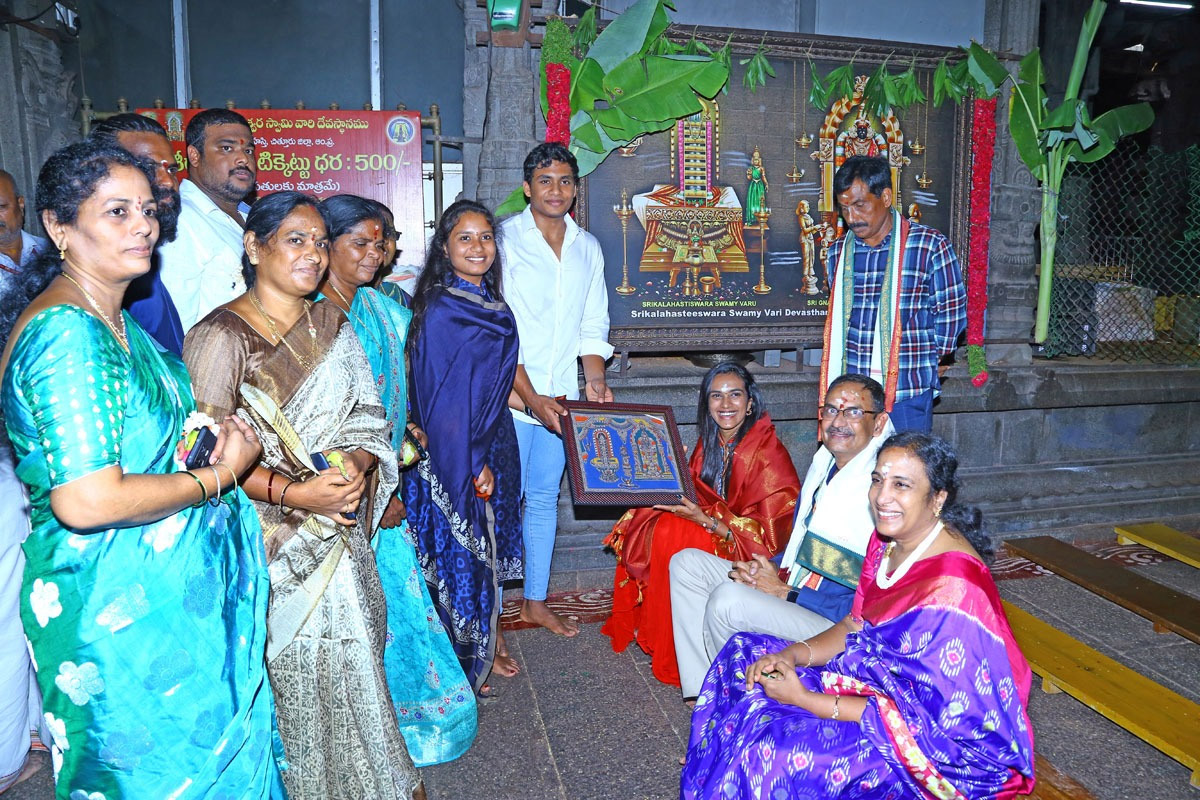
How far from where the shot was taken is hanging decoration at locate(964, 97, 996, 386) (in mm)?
6102

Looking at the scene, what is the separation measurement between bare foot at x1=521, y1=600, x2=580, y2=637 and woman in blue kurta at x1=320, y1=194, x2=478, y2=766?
1.12 m

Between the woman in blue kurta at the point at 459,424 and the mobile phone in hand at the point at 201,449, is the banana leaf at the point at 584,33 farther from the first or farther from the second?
the mobile phone in hand at the point at 201,449

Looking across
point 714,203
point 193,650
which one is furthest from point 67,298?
point 714,203

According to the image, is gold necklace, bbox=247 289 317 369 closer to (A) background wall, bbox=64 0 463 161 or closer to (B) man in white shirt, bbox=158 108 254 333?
(B) man in white shirt, bbox=158 108 254 333

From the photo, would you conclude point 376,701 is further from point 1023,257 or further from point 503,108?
point 1023,257

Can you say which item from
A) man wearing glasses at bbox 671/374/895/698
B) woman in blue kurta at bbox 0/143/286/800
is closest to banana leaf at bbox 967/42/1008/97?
man wearing glasses at bbox 671/374/895/698

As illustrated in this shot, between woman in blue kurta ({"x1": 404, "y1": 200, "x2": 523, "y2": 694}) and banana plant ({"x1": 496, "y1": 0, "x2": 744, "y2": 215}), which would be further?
banana plant ({"x1": 496, "y1": 0, "x2": 744, "y2": 215})

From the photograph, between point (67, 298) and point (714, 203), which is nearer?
point (67, 298)

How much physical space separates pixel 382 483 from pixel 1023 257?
5.70 metres

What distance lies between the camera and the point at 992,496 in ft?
20.6

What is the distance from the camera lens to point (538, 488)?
14.6 feet

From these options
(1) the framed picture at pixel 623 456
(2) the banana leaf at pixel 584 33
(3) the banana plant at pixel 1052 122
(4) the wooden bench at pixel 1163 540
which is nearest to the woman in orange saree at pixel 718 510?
(1) the framed picture at pixel 623 456

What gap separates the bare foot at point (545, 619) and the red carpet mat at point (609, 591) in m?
0.06

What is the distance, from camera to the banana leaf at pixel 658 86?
526 cm
